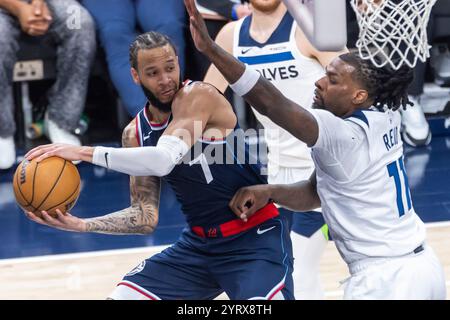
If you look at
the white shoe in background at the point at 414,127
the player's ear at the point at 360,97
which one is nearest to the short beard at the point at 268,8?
the player's ear at the point at 360,97

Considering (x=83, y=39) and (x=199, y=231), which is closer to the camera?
(x=199, y=231)

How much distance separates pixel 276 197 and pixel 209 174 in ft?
1.01

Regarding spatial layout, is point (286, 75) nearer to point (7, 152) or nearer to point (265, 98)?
point (265, 98)

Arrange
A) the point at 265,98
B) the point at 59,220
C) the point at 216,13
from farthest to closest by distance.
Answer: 1. the point at 216,13
2. the point at 59,220
3. the point at 265,98

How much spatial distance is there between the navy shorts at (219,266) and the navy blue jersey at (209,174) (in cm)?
12

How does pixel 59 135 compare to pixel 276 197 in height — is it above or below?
below

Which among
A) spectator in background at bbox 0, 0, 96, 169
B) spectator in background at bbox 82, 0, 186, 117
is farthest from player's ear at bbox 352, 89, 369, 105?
spectator in background at bbox 0, 0, 96, 169

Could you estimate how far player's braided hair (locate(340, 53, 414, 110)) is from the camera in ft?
13.8

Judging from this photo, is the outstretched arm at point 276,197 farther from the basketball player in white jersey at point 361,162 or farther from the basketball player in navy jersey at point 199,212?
the basketball player in white jersey at point 361,162

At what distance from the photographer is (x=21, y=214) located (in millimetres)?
7469

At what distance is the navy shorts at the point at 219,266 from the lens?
14.8ft

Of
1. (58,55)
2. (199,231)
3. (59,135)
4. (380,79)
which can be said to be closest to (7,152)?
(59,135)

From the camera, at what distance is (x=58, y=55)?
834cm
